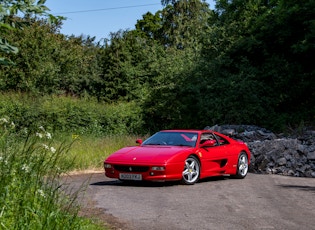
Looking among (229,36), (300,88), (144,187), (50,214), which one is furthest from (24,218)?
(229,36)

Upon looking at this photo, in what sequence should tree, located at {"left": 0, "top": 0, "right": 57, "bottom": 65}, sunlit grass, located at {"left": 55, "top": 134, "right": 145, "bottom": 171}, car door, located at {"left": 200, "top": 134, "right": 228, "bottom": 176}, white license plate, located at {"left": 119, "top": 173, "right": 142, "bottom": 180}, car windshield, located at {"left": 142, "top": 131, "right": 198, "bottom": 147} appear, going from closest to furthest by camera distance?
tree, located at {"left": 0, "top": 0, "right": 57, "bottom": 65} < white license plate, located at {"left": 119, "top": 173, "right": 142, "bottom": 180} < car door, located at {"left": 200, "top": 134, "right": 228, "bottom": 176} < car windshield, located at {"left": 142, "top": 131, "right": 198, "bottom": 147} < sunlit grass, located at {"left": 55, "top": 134, "right": 145, "bottom": 171}

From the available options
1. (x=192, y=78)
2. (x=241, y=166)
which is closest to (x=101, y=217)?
(x=241, y=166)

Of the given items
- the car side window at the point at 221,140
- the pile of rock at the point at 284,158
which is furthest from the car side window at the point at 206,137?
the pile of rock at the point at 284,158

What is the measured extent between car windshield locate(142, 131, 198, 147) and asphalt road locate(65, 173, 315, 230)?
109 centimetres

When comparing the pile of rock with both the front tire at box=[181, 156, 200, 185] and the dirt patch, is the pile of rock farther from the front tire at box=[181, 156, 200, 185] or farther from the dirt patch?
the dirt patch

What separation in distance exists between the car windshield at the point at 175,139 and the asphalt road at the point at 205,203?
3.57 feet

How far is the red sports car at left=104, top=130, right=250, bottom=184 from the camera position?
14.1 meters

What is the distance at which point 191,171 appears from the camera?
14.8m

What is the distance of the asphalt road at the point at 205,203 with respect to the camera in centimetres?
905

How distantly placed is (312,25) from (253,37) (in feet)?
12.7

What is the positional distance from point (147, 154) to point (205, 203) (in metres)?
3.42

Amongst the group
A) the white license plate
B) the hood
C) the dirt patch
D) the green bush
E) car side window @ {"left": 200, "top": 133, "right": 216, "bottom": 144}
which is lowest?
the dirt patch

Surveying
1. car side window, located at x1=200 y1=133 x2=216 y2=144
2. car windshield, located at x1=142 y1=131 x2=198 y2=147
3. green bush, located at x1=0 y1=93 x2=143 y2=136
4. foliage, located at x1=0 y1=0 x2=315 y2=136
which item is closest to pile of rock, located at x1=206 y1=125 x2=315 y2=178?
car side window, located at x1=200 y1=133 x2=216 y2=144

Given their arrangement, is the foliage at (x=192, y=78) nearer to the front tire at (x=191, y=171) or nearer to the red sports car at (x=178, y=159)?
the red sports car at (x=178, y=159)
